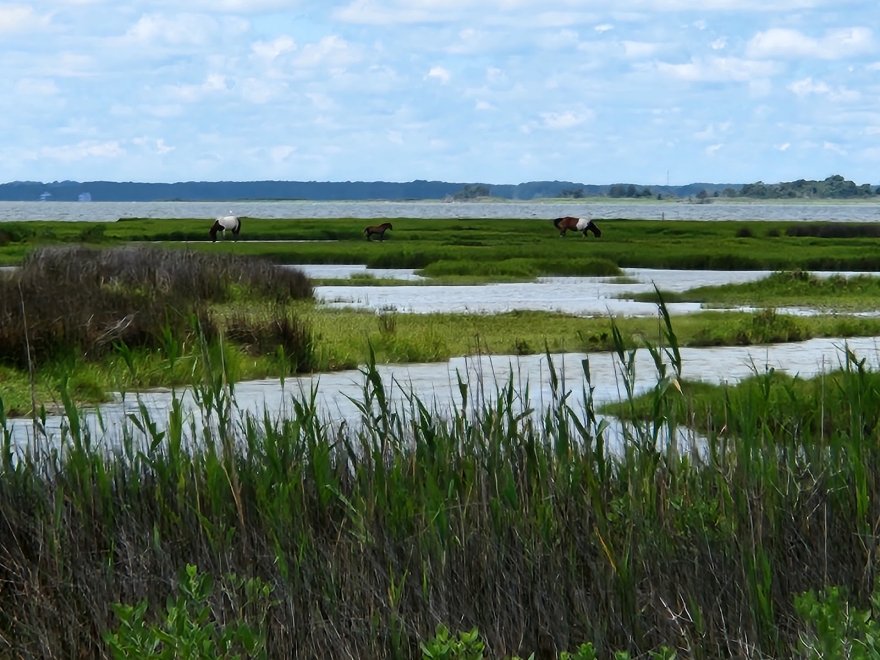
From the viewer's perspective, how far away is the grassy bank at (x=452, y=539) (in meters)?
4.82

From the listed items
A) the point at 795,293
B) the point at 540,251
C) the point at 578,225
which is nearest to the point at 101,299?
the point at 795,293

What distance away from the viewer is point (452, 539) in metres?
5.13

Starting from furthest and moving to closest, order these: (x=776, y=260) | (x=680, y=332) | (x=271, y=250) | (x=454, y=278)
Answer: (x=271, y=250)
(x=776, y=260)
(x=454, y=278)
(x=680, y=332)

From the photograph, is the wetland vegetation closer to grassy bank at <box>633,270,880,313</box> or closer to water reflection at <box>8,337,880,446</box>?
water reflection at <box>8,337,880,446</box>

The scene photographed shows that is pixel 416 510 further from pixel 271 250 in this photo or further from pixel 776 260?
pixel 271 250

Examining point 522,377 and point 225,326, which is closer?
point 522,377

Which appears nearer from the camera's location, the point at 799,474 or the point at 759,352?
the point at 799,474

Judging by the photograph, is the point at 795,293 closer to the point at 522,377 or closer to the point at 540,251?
the point at 522,377

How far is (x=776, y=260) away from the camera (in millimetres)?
43000

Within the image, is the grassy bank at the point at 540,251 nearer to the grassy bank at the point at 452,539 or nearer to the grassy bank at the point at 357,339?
the grassy bank at the point at 357,339

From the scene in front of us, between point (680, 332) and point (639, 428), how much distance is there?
15824 mm

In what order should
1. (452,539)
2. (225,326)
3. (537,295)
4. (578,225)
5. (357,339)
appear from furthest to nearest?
1. (578,225)
2. (537,295)
3. (357,339)
4. (225,326)
5. (452,539)

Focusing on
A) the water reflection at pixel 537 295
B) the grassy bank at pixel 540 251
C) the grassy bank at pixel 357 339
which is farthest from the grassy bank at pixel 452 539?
the grassy bank at pixel 540 251

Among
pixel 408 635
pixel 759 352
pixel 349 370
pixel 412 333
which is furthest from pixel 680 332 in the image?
pixel 408 635
